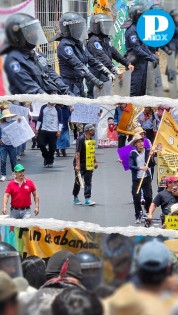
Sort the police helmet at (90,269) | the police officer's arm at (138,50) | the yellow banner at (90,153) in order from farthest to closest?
the yellow banner at (90,153) < the police officer's arm at (138,50) < the police helmet at (90,269)

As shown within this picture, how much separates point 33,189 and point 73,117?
1333mm

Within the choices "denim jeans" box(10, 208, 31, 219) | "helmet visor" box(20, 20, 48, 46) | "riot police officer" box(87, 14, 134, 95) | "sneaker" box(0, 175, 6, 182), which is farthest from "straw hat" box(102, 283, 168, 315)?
"sneaker" box(0, 175, 6, 182)

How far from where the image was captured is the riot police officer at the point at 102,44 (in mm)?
9906

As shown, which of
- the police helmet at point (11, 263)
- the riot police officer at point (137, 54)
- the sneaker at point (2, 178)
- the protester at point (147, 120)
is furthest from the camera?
the sneaker at point (2, 178)

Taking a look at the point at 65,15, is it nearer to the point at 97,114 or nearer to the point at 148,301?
the point at 97,114

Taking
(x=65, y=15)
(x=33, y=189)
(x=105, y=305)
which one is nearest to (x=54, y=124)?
(x=33, y=189)

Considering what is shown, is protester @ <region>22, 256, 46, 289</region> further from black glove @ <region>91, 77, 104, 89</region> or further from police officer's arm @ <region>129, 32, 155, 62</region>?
black glove @ <region>91, 77, 104, 89</region>

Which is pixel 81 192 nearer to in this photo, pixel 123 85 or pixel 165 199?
pixel 165 199

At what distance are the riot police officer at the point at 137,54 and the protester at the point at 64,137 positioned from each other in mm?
973

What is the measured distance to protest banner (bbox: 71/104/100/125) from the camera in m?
9.09

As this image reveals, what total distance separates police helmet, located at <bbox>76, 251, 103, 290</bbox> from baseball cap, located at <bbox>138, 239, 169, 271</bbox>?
108 centimetres

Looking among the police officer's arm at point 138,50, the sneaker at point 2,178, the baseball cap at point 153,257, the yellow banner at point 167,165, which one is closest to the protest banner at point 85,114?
the police officer's arm at point 138,50

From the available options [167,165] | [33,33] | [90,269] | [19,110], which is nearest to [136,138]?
[167,165]

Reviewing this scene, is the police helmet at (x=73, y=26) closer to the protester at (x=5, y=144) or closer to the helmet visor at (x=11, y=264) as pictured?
the protester at (x=5, y=144)
